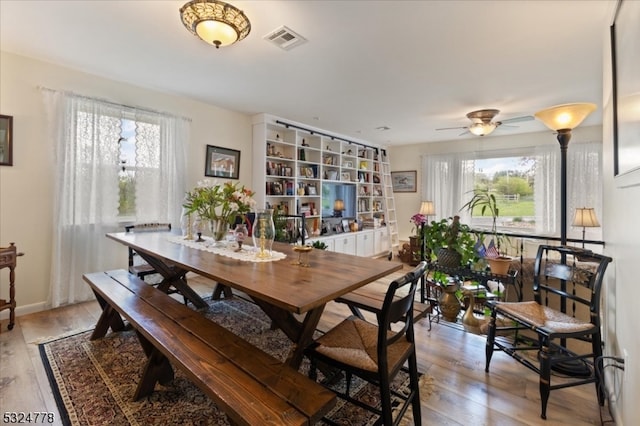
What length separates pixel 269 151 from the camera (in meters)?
4.72

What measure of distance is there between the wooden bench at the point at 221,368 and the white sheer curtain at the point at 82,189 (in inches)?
56.9

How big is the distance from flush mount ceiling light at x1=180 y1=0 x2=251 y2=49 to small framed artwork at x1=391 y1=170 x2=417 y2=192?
5538 millimetres

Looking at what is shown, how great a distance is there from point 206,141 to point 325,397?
12.7 feet

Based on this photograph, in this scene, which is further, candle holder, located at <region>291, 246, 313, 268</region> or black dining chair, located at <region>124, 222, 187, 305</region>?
black dining chair, located at <region>124, 222, 187, 305</region>

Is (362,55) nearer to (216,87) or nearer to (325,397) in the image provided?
(216,87)

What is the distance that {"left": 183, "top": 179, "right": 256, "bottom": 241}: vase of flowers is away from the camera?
215 cm

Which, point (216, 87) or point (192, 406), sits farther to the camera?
point (216, 87)

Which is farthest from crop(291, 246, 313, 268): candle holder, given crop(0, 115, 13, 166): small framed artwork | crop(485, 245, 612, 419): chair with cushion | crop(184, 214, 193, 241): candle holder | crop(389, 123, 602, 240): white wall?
crop(389, 123, 602, 240): white wall

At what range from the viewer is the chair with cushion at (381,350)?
1.19 metres

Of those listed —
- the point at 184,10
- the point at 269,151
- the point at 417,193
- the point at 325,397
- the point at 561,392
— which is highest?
the point at 184,10

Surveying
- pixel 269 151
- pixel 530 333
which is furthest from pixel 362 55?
pixel 530 333

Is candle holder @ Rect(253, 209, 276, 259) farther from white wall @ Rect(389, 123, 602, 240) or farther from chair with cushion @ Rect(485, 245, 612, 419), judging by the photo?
white wall @ Rect(389, 123, 602, 240)

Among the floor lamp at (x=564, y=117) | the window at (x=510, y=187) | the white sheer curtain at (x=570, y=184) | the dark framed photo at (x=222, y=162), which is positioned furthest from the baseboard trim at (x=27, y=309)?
the white sheer curtain at (x=570, y=184)

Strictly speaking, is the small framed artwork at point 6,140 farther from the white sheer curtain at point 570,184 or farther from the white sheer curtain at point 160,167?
the white sheer curtain at point 570,184
